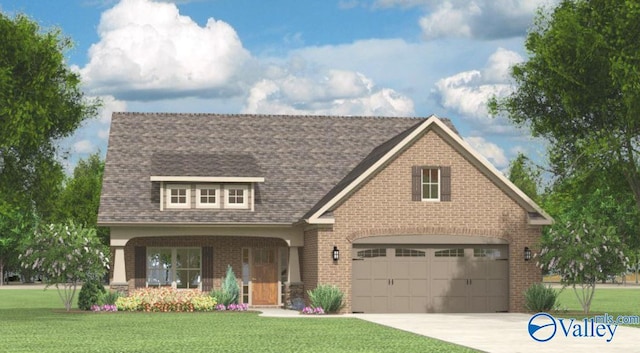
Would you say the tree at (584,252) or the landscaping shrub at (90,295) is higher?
the tree at (584,252)

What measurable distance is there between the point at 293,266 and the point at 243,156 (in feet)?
18.1

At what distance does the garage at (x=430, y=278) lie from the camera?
35375 millimetres

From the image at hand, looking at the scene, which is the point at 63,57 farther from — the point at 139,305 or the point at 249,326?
the point at 249,326

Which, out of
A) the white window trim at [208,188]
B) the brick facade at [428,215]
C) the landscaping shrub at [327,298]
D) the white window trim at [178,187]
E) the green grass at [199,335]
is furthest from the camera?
the white window trim at [208,188]

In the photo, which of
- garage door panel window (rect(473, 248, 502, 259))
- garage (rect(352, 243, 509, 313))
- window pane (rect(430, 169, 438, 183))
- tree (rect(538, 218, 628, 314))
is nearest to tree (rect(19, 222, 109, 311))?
garage (rect(352, 243, 509, 313))

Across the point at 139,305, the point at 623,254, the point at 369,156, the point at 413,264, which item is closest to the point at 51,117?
the point at 139,305

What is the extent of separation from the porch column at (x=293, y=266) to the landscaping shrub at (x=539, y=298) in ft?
27.7

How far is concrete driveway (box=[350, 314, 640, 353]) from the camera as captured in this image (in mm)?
20719

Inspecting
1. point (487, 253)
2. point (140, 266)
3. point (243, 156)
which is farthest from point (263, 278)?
point (487, 253)

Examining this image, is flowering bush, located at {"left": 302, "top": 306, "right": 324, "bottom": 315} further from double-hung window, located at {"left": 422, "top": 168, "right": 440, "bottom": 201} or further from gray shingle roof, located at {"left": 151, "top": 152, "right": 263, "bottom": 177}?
gray shingle roof, located at {"left": 151, "top": 152, "right": 263, "bottom": 177}

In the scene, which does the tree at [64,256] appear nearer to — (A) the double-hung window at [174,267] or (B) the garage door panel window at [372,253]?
(A) the double-hung window at [174,267]

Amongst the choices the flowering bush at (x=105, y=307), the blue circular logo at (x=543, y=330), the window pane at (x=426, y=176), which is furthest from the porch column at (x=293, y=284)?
the blue circular logo at (x=543, y=330)

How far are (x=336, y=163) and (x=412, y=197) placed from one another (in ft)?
22.9

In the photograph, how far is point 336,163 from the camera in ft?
138
